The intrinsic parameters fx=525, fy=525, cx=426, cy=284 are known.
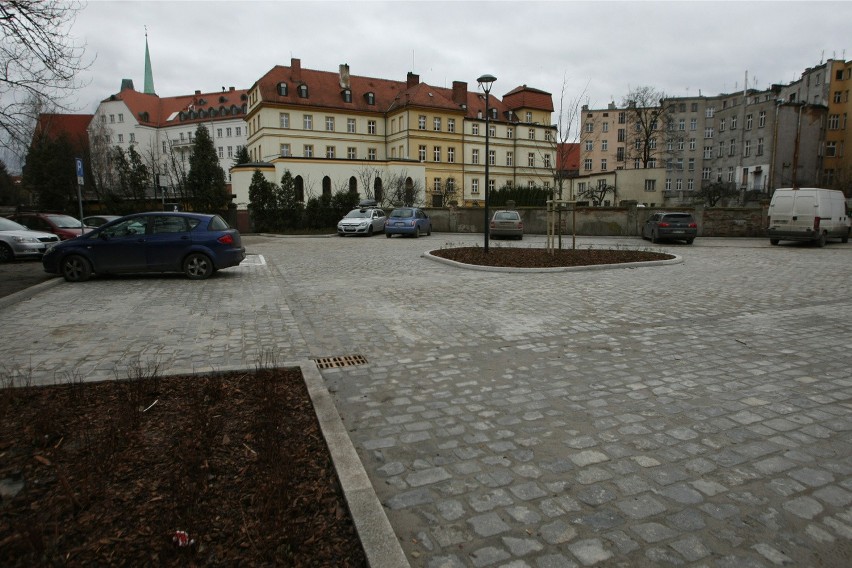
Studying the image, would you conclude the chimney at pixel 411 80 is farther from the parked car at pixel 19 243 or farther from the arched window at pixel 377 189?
the parked car at pixel 19 243

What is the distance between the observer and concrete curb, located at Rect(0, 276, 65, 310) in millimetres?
10055

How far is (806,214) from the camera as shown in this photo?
77.9 feet

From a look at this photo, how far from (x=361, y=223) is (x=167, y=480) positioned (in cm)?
3086

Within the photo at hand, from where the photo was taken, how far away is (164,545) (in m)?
2.71

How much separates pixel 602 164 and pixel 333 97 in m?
50.4

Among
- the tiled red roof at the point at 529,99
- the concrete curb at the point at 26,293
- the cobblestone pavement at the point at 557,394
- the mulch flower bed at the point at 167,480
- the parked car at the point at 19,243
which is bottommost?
the cobblestone pavement at the point at 557,394

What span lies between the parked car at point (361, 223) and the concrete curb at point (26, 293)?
2152 cm

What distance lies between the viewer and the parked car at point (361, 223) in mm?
33656

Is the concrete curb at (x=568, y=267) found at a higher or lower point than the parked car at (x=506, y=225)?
lower

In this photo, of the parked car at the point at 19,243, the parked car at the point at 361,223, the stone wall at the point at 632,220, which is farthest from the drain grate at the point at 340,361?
the stone wall at the point at 632,220

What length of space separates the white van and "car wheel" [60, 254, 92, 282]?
1071 inches

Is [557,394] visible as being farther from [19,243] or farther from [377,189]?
[377,189]

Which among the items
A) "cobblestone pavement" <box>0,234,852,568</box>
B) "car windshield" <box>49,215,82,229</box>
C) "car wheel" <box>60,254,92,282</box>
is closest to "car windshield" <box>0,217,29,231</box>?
"car windshield" <box>49,215,82,229</box>

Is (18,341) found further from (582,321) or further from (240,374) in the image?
(582,321)
